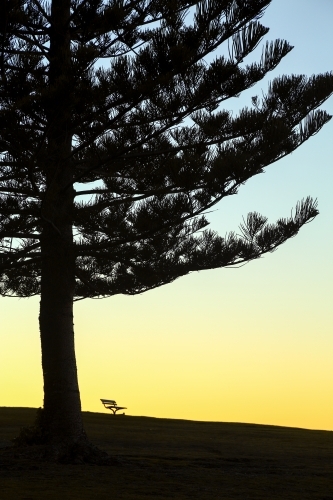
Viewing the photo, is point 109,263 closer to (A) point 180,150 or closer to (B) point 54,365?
(A) point 180,150

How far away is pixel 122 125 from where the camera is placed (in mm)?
10570

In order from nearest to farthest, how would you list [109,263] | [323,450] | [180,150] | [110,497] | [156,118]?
1. [110,497]
2. [156,118]
3. [180,150]
4. [323,450]
5. [109,263]

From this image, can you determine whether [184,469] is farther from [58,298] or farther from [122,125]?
[122,125]

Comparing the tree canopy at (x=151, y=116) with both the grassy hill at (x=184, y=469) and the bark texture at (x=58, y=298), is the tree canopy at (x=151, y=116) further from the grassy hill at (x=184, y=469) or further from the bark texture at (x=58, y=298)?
the grassy hill at (x=184, y=469)

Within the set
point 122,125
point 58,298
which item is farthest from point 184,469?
point 122,125

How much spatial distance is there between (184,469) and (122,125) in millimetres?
4623

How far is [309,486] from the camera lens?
845cm

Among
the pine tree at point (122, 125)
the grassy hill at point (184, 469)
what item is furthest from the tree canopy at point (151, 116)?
the grassy hill at point (184, 469)

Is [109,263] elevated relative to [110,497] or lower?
elevated

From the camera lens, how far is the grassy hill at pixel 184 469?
297 inches

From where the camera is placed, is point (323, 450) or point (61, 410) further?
point (323, 450)

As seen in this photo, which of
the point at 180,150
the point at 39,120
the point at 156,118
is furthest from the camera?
the point at 180,150

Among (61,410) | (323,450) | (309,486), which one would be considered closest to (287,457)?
(323,450)

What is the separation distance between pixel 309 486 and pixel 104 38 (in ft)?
21.7
